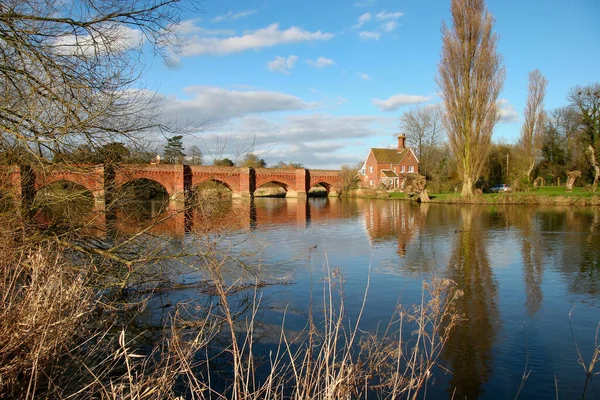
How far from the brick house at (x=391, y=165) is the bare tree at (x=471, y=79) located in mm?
22016

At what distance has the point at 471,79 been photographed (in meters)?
33.9

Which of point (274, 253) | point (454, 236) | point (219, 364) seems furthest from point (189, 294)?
point (454, 236)

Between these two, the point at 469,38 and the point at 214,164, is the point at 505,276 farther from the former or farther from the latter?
the point at 469,38

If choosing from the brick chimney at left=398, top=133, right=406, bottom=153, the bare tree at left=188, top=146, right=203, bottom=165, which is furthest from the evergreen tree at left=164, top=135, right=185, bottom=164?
the brick chimney at left=398, top=133, right=406, bottom=153

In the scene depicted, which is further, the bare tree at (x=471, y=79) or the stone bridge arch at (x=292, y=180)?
the stone bridge arch at (x=292, y=180)

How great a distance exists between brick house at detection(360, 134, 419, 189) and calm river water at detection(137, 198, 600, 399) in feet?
126

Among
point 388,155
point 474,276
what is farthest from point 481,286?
point 388,155

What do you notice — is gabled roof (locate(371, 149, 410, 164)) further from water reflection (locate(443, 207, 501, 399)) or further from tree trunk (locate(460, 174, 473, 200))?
water reflection (locate(443, 207, 501, 399))

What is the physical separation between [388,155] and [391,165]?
1.79 meters

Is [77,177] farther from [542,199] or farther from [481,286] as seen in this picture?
[542,199]

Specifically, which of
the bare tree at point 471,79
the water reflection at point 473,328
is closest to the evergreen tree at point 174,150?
the water reflection at point 473,328

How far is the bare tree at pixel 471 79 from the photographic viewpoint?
3347 centimetres

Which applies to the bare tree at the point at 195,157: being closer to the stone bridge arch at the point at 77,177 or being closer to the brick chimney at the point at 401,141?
the stone bridge arch at the point at 77,177

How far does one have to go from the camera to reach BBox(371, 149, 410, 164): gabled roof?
5900 centimetres
